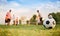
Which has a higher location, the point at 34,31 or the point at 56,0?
the point at 56,0

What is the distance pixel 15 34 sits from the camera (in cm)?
183

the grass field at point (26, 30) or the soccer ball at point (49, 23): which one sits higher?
the soccer ball at point (49, 23)

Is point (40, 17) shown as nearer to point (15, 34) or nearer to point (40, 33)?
point (40, 33)

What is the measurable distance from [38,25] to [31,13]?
177 mm

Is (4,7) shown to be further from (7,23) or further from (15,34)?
(15,34)

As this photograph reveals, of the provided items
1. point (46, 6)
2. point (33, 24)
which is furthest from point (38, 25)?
point (46, 6)

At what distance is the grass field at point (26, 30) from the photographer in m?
1.84

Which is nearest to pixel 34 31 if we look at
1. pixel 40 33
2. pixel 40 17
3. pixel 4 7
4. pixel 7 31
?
pixel 40 33

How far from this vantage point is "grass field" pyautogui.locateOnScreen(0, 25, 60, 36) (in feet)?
6.02

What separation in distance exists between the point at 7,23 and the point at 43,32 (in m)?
0.46

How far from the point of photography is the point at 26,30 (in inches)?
73.2

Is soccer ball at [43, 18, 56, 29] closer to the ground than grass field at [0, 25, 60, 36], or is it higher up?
higher up

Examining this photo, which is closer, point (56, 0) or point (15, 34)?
point (15, 34)

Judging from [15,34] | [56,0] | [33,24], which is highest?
[56,0]
